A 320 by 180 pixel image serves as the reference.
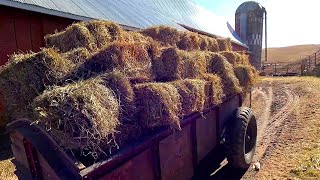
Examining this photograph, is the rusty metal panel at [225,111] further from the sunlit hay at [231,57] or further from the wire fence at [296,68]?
the wire fence at [296,68]

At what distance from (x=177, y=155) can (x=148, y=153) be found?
74 centimetres

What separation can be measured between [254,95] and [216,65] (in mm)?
11146

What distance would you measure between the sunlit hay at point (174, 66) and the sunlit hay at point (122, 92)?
3.57 feet

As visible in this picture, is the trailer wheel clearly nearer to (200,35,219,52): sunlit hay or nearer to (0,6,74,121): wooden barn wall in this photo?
(200,35,219,52): sunlit hay

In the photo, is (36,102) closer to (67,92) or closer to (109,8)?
(67,92)

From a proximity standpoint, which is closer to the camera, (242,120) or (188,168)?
(188,168)

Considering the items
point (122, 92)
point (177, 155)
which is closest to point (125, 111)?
point (122, 92)

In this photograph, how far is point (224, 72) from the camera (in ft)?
17.7

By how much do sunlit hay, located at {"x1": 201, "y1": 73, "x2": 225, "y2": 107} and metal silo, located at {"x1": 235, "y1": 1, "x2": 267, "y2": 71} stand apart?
33.6m

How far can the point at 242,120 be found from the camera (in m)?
5.15

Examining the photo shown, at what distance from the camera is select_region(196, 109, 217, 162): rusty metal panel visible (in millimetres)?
4344

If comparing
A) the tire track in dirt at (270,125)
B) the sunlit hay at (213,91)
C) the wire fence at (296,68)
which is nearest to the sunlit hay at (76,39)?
the sunlit hay at (213,91)

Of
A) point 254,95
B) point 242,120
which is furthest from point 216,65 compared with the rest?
point 254,95

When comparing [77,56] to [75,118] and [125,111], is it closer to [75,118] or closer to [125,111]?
[125,111]
